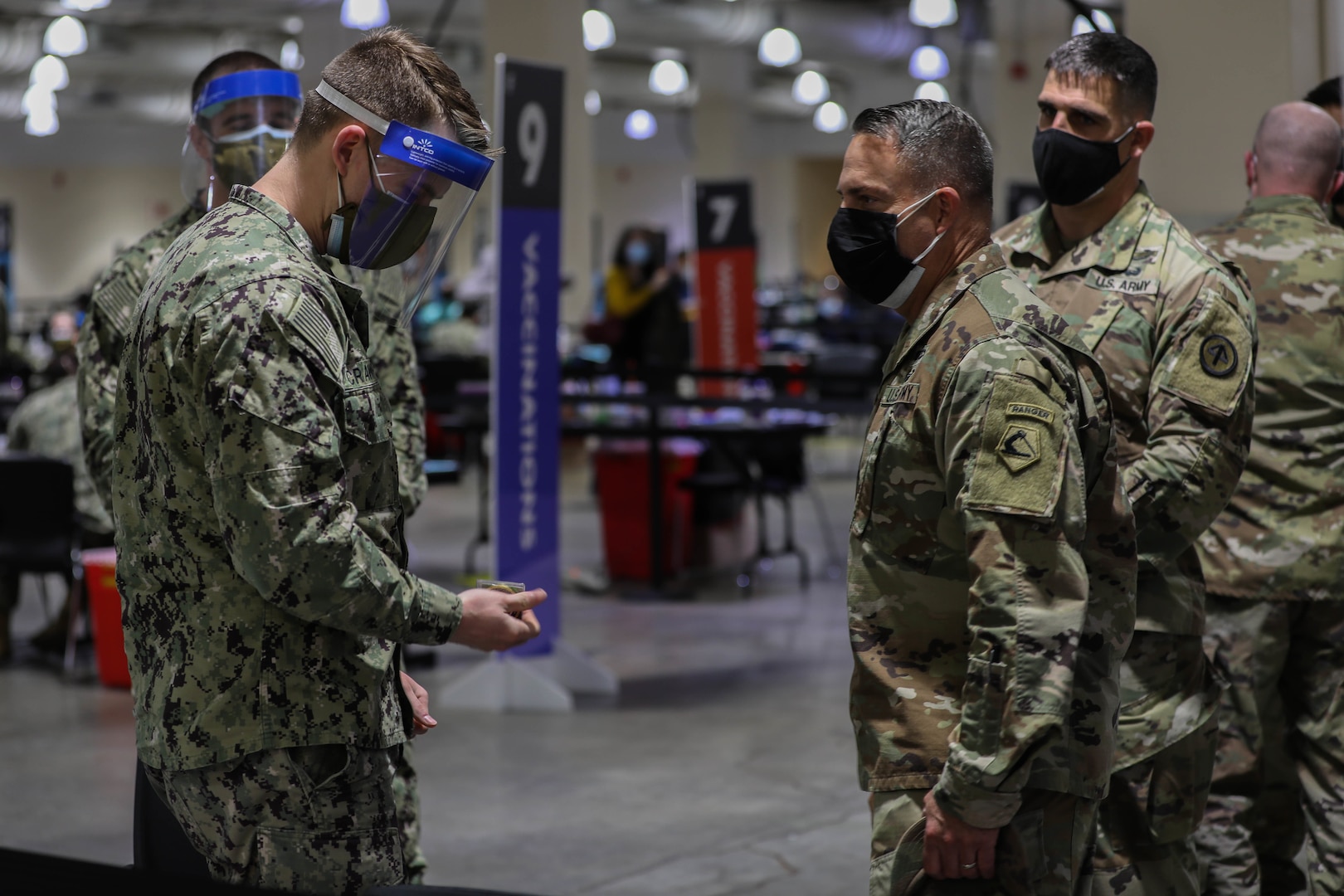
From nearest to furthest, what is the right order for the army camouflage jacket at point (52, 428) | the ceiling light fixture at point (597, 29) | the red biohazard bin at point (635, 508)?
1. the army camouflage jacket at point (52, 428)
2. the red biohazard bin at point (635, 508)
3. the ceiling light fixture at point (597, 29)

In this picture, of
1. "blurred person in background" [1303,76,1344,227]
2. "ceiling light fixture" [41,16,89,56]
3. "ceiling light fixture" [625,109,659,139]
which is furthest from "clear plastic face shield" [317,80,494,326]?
"ceiling light fixture" [625,109,659,139]

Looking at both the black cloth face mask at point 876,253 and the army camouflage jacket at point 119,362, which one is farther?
the army camouflage jacket at point 119,362

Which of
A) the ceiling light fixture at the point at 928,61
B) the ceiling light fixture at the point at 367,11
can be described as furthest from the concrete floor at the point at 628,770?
the ceiling light fixture at the point at 928,61

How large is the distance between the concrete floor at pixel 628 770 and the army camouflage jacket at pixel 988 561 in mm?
1734

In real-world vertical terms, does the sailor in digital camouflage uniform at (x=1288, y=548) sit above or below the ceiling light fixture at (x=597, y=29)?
below

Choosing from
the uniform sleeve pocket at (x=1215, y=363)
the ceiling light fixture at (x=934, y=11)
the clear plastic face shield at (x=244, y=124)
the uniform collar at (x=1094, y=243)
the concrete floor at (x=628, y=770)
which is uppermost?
the ceiling light fixture at (x=934, y=11)

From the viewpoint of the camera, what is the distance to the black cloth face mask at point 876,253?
6.30 feet

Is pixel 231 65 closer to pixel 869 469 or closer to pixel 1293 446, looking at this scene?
pixel 869 469

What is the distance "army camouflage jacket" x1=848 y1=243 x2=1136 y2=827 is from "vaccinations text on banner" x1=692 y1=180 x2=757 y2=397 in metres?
7.24

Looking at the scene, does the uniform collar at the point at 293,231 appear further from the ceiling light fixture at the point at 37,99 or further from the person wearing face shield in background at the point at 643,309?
the ceiling light fixture at the point at 37,99

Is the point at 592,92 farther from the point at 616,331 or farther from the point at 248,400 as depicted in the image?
the point at 248,400

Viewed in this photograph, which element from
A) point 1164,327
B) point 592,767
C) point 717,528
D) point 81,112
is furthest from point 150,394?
point 81,112

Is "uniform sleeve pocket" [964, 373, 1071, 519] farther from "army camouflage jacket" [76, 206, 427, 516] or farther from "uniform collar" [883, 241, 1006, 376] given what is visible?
"army camouflage jacket" [76, 206, 427, 516]

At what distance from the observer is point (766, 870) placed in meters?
3.59
